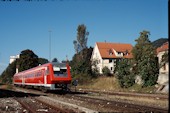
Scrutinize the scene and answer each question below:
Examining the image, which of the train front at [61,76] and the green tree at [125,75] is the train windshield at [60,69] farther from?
the green tree at [125,75]

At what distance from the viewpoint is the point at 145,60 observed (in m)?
39.0

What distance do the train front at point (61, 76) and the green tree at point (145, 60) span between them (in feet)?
39.0

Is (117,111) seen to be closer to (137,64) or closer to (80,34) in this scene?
(137,64)

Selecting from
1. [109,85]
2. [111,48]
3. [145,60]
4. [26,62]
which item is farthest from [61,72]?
[26,62]

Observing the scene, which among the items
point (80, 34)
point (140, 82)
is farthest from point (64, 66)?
point (80, 34)

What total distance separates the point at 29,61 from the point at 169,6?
94.9m

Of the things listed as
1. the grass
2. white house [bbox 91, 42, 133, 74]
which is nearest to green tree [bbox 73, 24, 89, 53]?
white house [bbox 91, 42, 133, 74]

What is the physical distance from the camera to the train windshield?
29531 mm

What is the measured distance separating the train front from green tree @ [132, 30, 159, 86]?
11.9 meters

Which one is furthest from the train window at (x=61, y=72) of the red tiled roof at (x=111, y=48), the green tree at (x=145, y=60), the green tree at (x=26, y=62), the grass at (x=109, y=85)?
the green tree at (x=26, y=62)

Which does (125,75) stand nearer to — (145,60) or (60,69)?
(145,60)

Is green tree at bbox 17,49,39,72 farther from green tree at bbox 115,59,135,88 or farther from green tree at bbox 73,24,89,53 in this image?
green tree at bbox 115,59,135,88

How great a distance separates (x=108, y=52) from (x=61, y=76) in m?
56.7

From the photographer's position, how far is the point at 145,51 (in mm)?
41688
